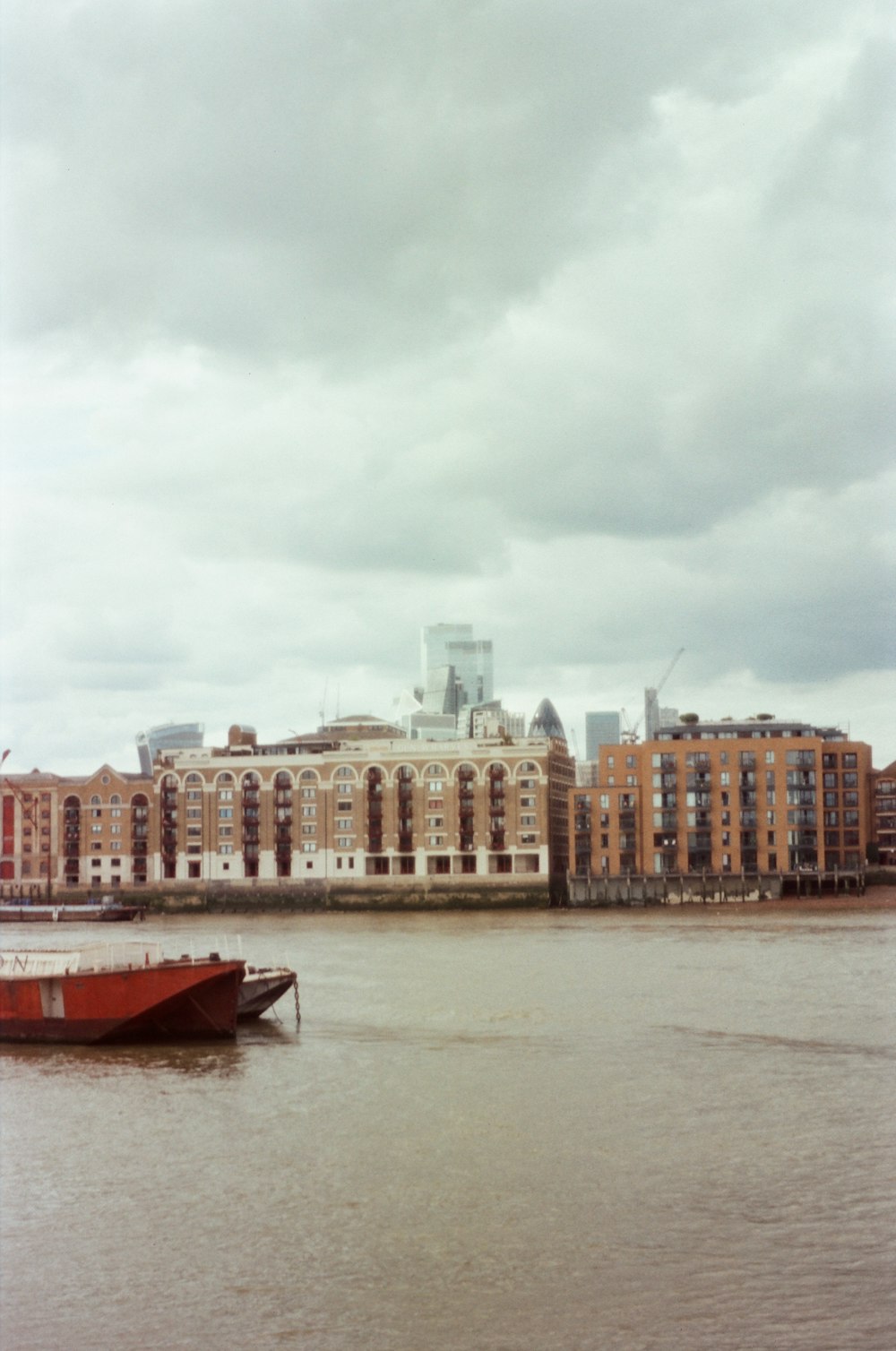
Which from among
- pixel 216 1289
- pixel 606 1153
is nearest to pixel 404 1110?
pixel 606 1153

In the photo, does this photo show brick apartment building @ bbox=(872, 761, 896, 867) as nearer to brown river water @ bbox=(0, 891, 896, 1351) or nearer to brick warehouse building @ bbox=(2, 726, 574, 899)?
brick warehouse building @ bbox=(2, 726, 574, 899)

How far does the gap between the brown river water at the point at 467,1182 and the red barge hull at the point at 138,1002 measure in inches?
35.1

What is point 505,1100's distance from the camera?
31.3 metres

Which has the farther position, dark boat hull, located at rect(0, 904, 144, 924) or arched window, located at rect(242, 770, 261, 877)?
arched window, located at rect(242, 770, 261, 877)

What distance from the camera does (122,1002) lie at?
4022 centimetres

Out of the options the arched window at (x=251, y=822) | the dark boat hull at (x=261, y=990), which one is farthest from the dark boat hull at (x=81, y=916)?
the dark boat hull at (x=261, y=990)

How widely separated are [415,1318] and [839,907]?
101 metres

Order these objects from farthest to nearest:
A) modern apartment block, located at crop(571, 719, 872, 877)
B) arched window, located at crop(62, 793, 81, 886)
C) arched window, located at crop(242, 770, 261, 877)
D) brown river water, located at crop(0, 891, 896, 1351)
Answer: arched window, located at crop(62, 793, 81, 886), arched window, located at crop(242, 770, 261, 877), modern apartment block, located at crop(571, 719, 872, 877), brown river water, located at crop(0, 891, 896, 1351)

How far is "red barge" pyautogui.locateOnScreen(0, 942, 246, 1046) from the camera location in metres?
40.1

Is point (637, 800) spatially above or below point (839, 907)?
above

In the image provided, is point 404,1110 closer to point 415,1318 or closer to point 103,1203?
point 103,1203

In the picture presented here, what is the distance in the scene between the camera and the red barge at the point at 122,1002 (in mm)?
40094

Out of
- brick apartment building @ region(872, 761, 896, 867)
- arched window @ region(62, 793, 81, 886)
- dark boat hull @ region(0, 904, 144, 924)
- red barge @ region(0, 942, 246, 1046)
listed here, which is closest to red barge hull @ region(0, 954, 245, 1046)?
red barge @ region(0, 942, 246, 1046)

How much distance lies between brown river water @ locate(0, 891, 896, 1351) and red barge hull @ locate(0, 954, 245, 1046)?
2.92ft
